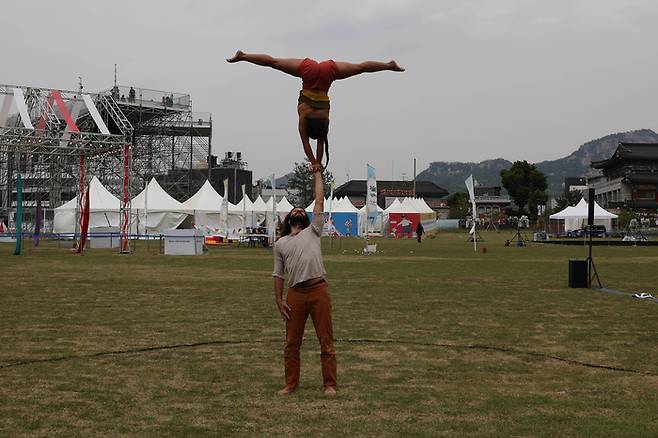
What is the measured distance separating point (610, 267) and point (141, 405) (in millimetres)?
22035

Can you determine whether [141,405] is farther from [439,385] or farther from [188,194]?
[188,194]

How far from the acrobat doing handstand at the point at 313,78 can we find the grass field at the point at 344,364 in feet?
8.04

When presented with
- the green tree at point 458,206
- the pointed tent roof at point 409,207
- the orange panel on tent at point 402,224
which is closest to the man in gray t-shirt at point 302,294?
the orange panel on tent at point 402,224

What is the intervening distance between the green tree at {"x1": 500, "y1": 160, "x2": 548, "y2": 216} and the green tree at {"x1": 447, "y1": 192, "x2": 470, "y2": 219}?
7360 mm

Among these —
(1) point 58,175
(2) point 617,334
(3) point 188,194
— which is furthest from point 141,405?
(3) point 188,194

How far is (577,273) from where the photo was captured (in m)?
18.2

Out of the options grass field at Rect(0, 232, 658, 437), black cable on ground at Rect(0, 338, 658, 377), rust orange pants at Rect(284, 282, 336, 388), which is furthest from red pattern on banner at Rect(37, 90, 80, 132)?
rust orange pants at Rect(284, 282, 336, 388)

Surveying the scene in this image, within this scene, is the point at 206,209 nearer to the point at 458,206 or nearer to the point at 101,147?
the point at 101,147

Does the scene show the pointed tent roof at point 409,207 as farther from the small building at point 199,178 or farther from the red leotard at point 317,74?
the red leotard at point 317,74

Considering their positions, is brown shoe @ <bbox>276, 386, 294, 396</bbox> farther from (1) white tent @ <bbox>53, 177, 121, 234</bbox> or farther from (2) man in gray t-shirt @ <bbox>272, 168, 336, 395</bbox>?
(1) white tent @ <bbox>53, 177, 121, 234</bbox>

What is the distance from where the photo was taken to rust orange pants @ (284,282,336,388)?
22.7 feet

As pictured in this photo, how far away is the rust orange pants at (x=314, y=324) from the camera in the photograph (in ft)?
22.7

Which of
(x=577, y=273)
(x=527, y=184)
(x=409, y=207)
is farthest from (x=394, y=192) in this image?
(x=577, y=273)

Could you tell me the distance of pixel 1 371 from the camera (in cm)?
805
